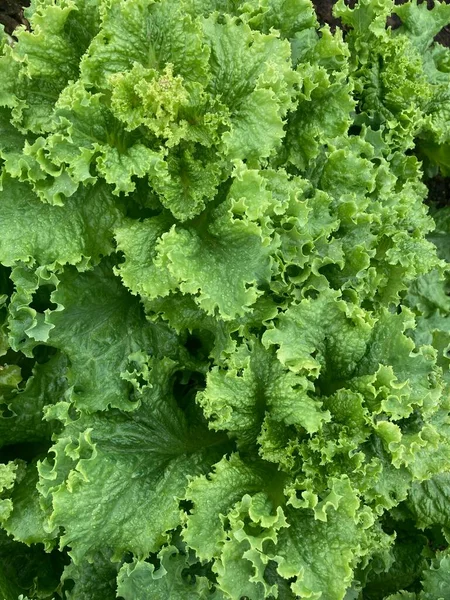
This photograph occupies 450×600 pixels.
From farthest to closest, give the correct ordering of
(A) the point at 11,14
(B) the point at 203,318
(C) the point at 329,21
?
(C) the point at 329,21, (A) the point at 11,14, (B) the point at 203,318

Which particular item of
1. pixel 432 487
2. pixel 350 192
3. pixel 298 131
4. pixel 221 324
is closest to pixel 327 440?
pixel 221 324

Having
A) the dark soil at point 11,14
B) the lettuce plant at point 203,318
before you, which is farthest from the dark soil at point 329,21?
the lettuce plant at point 203,318

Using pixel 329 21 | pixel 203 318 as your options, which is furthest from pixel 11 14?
pixel 203 318

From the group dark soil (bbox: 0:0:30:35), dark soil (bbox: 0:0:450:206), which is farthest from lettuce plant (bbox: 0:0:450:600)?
dark soil (bbox: 0:0:30:35)

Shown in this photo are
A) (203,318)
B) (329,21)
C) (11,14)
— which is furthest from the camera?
(329,21)

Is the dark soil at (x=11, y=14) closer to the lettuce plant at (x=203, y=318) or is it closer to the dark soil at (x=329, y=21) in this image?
the dark soil at (x=329, y=21)

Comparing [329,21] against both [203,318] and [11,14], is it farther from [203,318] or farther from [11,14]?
[203,318]
